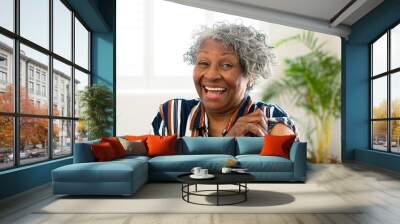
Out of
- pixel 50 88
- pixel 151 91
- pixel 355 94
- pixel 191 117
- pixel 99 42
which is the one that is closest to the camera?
pixel 50 88

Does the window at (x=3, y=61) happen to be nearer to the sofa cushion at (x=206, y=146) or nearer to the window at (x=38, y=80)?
the window at (x=38, y=80)

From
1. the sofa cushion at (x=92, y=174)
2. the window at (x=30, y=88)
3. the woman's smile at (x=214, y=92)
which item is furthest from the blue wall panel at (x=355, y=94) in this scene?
the window at (x=30, y=88)

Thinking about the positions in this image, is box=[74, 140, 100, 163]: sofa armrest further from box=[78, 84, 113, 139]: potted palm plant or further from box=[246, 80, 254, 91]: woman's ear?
box=[246, 80, 254, 91]: woman's ear

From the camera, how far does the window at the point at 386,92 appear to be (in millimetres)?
7562

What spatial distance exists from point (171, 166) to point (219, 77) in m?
2.59

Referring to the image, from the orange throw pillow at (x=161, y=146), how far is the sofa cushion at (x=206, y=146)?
21cm

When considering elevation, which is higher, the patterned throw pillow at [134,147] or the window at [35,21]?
the window at [35,21]

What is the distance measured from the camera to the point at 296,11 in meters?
7.99

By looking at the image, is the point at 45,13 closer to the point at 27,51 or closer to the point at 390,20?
the point at 27,51

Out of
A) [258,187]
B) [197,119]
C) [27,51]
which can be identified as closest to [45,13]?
[27,51]

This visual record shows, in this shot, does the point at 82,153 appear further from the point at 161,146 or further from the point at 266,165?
the point at 266,165

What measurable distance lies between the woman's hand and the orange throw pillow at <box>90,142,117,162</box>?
2.81m

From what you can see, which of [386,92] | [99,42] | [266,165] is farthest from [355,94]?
[99,42]

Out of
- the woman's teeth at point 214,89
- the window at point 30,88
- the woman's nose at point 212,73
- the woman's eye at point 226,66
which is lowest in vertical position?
the window at point 30,88
